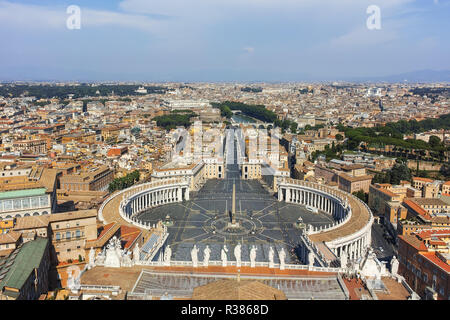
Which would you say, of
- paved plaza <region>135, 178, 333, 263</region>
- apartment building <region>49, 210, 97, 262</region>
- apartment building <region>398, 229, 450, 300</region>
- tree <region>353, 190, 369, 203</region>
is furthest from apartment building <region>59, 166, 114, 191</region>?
apartment building <region>398, 229, 450, 300</region>

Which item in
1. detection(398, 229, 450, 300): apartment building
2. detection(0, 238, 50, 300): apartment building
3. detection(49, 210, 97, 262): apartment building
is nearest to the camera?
detection(0, 238, 50, 300): apartment building

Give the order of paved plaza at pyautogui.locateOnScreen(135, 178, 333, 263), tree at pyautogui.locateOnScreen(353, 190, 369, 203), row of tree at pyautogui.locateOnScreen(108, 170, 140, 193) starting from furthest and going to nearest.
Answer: row of tree at pyautogui.locateOnScreen(108, 170, 140, 193) < tree at pyautogui.locateOnScreen(353, 190, 369, 203) < paved plaza at pyautogui.locateOnScreen(135, 178, 333, 263)

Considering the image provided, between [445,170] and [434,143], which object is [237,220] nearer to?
[445,170]

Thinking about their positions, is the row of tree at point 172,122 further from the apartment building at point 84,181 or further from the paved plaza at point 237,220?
the apartment building at point 84,181

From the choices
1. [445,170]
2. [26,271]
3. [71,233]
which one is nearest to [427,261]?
[71,233]

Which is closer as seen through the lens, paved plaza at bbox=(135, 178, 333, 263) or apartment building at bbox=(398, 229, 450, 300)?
apartment building at bbox=(398, 229, 450, 300)

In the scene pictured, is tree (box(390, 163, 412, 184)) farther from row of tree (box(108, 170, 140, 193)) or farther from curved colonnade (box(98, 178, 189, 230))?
row of tree (box(108, 170, 140, 193))

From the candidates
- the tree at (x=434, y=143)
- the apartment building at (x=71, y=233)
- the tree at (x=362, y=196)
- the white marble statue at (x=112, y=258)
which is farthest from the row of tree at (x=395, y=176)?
the white marble statue at (x=112, y=258)

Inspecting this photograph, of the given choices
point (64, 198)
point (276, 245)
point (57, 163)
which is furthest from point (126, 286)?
point (57, 163)
